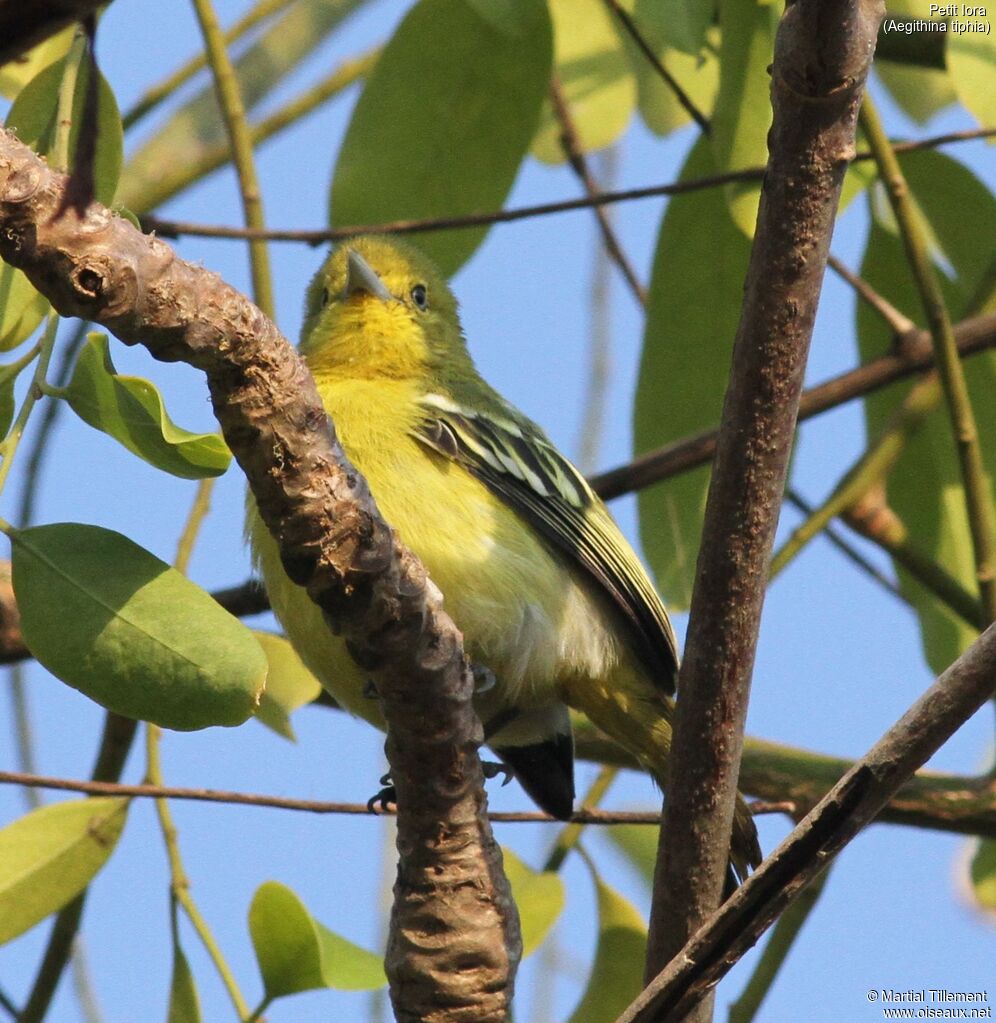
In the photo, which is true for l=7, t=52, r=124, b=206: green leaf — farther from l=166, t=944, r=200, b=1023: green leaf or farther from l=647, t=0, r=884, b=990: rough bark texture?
l=166, t=944, r=200, b=1023: green leaf

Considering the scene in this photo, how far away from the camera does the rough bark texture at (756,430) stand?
1.85 m

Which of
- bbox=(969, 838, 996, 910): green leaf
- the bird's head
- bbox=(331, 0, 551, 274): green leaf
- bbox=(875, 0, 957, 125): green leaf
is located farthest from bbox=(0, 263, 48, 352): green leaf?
bbox=(875, 0, 957, 125): green leaf

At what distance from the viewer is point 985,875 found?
4082 mm

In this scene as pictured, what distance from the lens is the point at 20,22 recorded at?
1.02 m

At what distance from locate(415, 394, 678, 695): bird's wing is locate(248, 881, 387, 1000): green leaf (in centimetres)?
118

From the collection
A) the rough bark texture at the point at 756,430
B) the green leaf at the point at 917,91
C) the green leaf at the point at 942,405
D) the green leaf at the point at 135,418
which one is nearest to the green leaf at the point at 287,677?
the rough bark texture at the point at 756,430

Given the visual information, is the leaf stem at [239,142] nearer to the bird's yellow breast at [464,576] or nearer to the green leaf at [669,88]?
the bird's yellow breast at [464,576]

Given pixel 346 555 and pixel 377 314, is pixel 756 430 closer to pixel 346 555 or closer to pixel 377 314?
pixel 346 555

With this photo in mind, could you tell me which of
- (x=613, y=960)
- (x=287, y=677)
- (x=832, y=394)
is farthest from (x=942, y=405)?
(x=287, y=677)

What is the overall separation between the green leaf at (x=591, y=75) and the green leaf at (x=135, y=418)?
284cm

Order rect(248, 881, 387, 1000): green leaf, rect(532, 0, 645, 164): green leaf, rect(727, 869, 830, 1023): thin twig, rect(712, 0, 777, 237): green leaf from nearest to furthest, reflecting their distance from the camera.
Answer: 1. rect(248, 881, 387, 1000): green leaf
2. rect(712, 0, 777, 237): green leaf
3. rect(727, 869, 830, 1023): thin twig
4. rect(532, 0, 645, 164): green leaf

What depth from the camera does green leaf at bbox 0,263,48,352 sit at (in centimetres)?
222

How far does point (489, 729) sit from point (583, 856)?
38cm

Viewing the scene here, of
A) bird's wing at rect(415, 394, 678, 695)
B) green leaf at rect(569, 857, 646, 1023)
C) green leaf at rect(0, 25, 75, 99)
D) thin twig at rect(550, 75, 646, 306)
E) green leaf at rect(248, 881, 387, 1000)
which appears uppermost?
thin twig at rect(550, 75, 646, 306)
